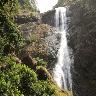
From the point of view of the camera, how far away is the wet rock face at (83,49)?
2880 centimetres

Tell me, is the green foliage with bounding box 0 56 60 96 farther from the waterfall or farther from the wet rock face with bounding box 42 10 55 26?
the wet rock face with bounding box 42 10 55 26

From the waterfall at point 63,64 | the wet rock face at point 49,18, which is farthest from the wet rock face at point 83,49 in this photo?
the wet rock face at point 49,18

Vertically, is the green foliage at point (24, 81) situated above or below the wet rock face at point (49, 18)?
below

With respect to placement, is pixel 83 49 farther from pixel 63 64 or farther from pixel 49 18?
pixel 49 18

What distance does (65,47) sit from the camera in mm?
34812

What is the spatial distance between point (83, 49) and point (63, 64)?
332cm

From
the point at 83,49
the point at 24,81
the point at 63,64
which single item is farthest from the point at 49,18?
the point at 24,81

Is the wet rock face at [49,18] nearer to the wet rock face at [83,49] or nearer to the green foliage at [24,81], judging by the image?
the wet rock face at [83,49]

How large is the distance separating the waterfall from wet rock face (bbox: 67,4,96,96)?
650mm

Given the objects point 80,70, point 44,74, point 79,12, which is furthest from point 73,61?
point 79,12

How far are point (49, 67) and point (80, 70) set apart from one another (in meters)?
3.54

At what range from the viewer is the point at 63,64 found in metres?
31.7

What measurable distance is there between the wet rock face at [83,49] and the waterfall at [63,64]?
650mm

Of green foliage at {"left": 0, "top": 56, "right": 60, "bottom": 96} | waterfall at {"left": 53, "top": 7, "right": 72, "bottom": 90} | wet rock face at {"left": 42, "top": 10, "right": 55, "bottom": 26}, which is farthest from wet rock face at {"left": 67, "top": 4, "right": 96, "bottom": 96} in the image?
green foliage at {"left": 0, "top": 56, "right": 60, "bottom": 96}
